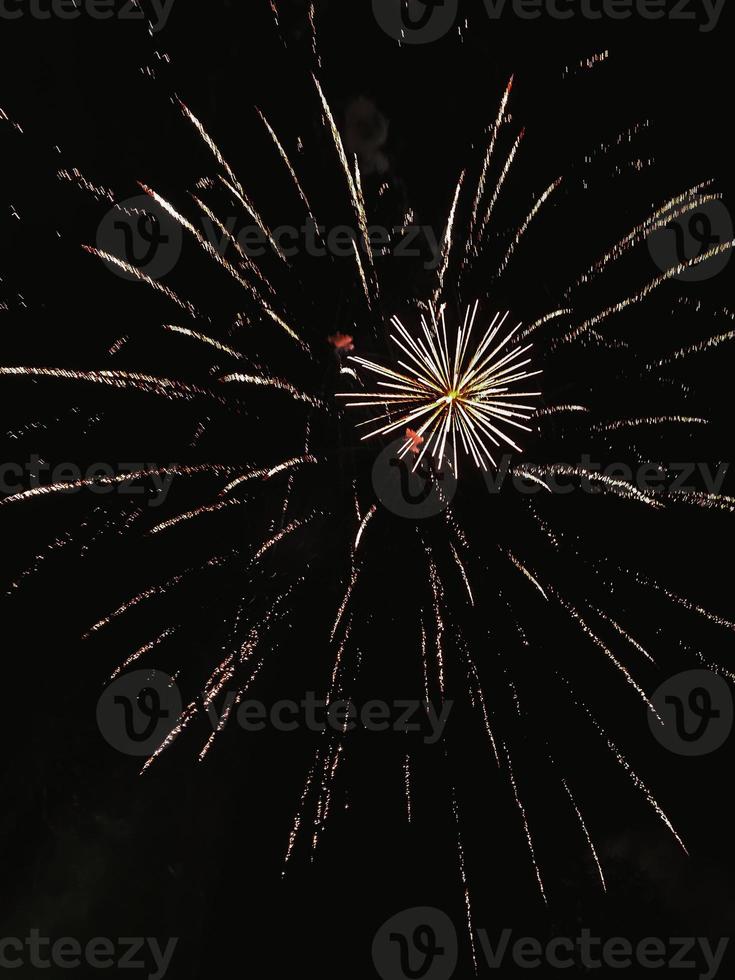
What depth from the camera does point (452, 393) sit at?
415 cm

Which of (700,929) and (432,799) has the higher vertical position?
(432,799)

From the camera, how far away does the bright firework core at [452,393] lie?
4.19 metres

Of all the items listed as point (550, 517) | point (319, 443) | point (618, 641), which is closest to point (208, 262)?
point (319, 443)

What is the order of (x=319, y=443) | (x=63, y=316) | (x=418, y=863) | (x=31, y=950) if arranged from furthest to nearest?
(x=418, y=863), (x=31, y=950), (x=319, y=443), (x=63, y=316)

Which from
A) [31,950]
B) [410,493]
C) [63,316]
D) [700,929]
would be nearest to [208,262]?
[63,316]

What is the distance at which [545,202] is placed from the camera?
4348 millimetres

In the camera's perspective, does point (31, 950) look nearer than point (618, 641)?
No

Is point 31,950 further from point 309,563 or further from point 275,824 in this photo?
point 309,563

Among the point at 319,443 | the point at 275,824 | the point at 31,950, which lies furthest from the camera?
the point at 275,824

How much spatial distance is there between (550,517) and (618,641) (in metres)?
0.96

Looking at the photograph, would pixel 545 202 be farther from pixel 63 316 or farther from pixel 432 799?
pixel 432 799

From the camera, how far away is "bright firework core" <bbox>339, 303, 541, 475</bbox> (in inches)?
165

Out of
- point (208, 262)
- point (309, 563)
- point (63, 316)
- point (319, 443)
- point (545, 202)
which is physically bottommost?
point (309, 563)

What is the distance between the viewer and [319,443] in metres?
4.50
